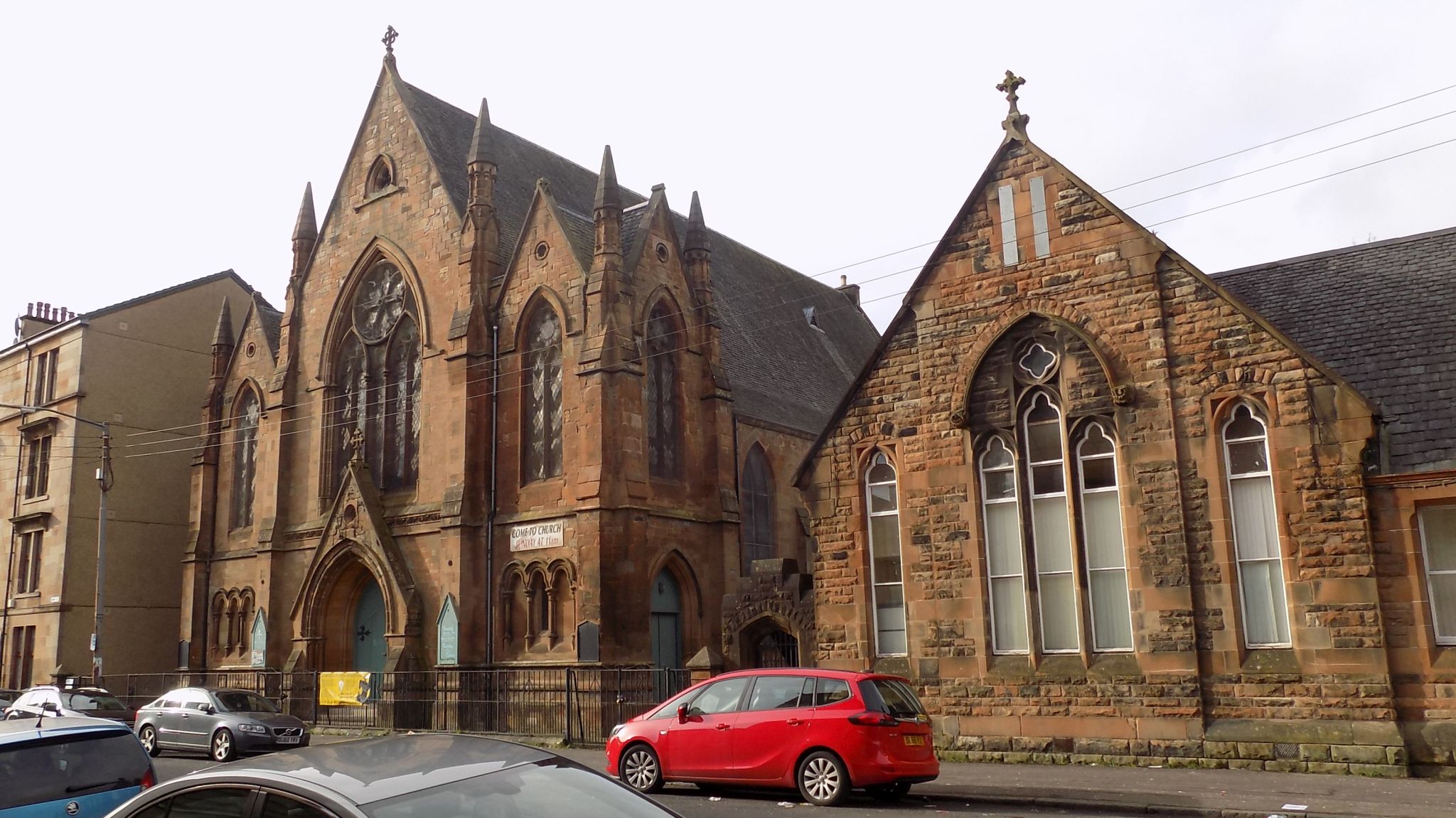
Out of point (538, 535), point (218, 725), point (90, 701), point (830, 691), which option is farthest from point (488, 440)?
point (830, 691)

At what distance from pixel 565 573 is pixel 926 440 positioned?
1047 cm

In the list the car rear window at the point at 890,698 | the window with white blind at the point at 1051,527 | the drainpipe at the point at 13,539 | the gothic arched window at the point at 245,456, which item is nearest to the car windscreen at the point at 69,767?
the car rear window at the point at 890,698

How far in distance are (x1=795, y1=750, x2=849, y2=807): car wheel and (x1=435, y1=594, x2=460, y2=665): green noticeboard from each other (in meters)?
14.9

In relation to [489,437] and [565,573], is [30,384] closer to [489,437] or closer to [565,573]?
[489,437]

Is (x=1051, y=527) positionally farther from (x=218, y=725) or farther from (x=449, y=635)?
(x=218, y=725)

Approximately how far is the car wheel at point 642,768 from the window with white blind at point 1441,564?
1009 cm

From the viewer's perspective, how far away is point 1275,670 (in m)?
14.8

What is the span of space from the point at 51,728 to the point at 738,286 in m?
31.4

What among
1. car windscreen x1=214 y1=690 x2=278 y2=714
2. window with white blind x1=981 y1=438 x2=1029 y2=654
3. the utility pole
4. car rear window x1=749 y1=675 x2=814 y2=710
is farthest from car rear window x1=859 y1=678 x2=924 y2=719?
the utility pole

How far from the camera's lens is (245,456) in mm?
34531

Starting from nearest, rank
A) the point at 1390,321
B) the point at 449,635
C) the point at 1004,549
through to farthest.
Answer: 1. the point at 1390,321
2. the point at 1004,549
3. the point at 449,635

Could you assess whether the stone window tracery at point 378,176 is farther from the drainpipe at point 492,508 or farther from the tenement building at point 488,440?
the drainpipe at point 492,508

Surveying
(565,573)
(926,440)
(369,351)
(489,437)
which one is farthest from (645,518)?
(369,351)

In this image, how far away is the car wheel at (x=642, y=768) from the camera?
13695 mm
